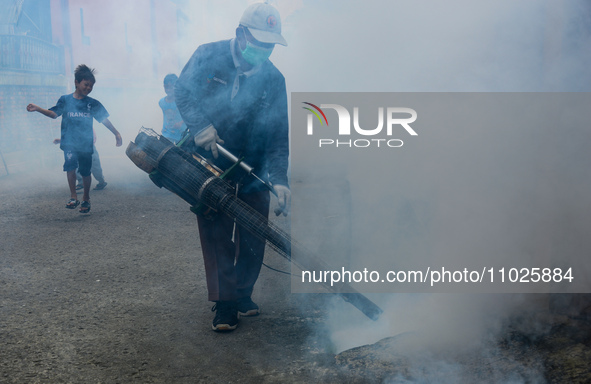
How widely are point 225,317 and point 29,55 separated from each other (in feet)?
28.8

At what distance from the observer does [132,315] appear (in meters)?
2.94

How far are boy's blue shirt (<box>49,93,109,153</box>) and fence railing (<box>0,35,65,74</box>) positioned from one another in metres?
4.72

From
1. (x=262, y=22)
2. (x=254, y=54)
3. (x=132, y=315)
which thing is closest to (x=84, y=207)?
(x=132, y=315)

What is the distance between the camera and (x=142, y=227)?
485 centimetres

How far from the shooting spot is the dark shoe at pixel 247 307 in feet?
9.76

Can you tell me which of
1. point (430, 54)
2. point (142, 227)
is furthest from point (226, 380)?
point (142, 227)

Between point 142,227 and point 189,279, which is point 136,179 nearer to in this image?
point 142,227

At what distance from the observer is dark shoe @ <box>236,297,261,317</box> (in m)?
2.97

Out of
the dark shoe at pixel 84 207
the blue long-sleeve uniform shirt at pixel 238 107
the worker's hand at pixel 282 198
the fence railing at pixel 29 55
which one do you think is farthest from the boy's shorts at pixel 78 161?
the fence railing at pixel 29 55

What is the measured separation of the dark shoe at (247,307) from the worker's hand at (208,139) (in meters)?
0.90

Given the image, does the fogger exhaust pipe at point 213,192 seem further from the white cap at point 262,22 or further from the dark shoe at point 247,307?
the white cap at point 262,22

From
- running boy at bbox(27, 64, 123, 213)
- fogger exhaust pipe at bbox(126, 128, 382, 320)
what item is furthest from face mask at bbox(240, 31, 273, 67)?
running boy at bbox(27, 64, 123, 213)

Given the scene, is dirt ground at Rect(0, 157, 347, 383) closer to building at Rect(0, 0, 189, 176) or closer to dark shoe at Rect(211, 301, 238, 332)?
dark shoe at Rect(211, 301, 238, 332)

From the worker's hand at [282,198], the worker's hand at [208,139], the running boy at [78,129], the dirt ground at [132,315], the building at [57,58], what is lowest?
the dirt ground at [132,315]
